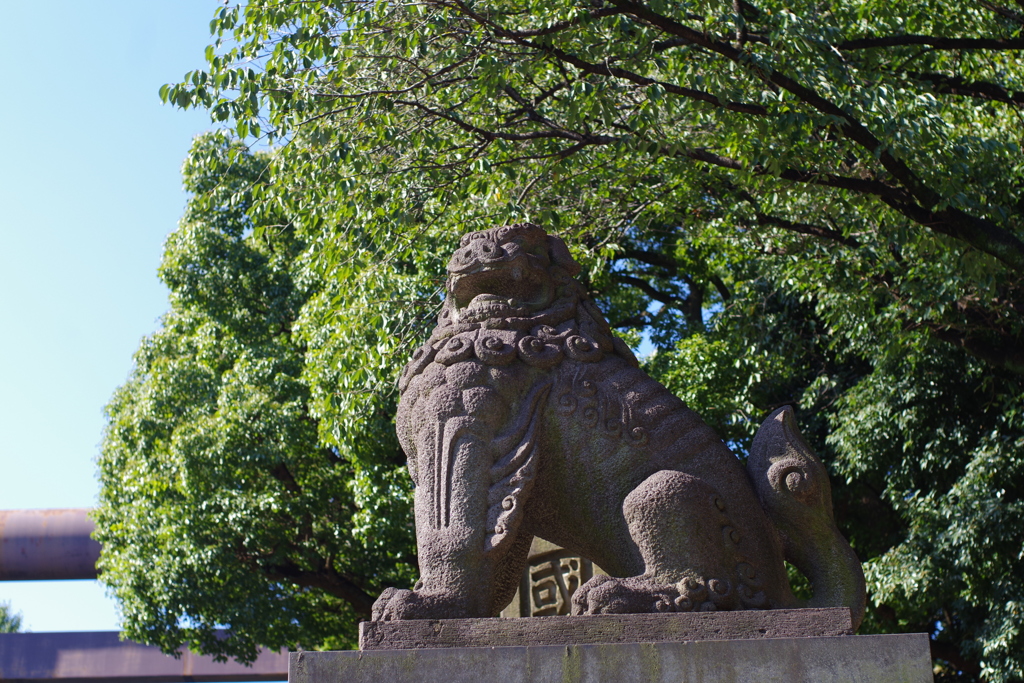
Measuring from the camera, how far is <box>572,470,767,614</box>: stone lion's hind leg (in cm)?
396

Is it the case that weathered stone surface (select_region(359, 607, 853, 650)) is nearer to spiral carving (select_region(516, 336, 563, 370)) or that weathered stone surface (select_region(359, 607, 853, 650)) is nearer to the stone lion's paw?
the stone lion's paw

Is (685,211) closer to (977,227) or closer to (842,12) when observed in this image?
(842,12)

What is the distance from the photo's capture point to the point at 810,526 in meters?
4.30

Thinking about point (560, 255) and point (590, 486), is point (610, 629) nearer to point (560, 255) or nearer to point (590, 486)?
point (590, 486)

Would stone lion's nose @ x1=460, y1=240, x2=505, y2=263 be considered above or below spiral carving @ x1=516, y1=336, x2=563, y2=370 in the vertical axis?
above

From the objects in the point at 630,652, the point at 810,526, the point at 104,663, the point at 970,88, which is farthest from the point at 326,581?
the point at 630,652

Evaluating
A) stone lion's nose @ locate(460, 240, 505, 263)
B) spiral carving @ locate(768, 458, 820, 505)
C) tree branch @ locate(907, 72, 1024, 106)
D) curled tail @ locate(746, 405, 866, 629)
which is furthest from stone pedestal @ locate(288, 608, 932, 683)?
tree branch @ locate(907, 72, 1024, 106)

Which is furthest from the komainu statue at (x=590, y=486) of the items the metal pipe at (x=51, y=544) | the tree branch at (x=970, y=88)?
the metal pipe at (x=51, y=544)

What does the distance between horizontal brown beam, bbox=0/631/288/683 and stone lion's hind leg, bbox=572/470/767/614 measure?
63.3ft

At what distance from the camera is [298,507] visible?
14250mm

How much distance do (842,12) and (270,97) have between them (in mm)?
4915

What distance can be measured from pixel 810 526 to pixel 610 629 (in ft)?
3.24

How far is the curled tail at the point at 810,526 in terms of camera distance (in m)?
4.25

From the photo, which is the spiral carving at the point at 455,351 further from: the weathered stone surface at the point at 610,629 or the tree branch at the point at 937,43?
the tree branch at the point at 937,43
